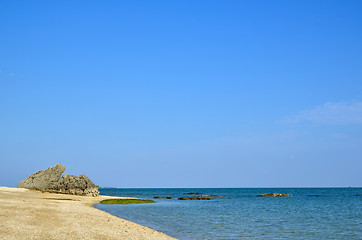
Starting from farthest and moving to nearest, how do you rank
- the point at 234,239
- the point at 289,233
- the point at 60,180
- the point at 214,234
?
the point at 60,180, the point at 289,233, the point at 214,234, the point at 234,239

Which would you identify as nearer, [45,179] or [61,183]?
[61,183]

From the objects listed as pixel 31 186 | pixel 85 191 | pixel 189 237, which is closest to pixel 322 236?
pixel 189 237

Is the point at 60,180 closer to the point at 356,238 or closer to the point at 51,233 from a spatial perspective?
the point at 51,233

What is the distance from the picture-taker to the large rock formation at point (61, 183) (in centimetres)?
8906

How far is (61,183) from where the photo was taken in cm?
8938

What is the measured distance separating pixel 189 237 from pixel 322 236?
569 inches

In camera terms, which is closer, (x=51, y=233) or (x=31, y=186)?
(x=51, y=233)

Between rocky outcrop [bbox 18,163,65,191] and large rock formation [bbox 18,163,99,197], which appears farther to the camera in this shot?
rocky outcrop [bbox 18,163,65,191]

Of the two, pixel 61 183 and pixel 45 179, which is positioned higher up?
pixel 45 179

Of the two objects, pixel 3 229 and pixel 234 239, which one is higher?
pixel 3 229

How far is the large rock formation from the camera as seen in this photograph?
8906cm

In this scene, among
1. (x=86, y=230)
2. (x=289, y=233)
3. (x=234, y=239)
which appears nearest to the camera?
(x=86, y=230)

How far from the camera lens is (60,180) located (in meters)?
89.7

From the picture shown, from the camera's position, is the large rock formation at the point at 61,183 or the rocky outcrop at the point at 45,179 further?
the rocky outcrop at the point at 45,179
